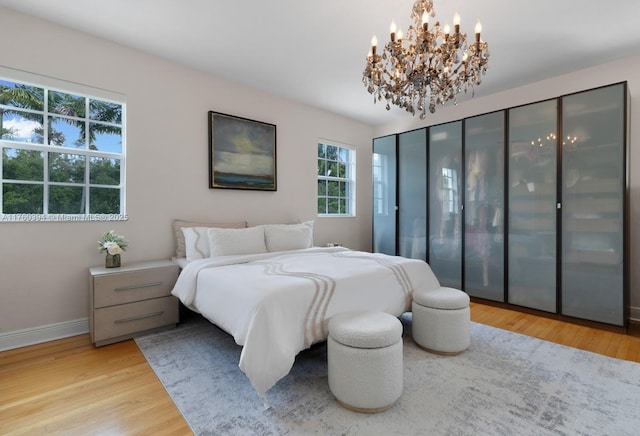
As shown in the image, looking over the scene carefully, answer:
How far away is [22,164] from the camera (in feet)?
8.18

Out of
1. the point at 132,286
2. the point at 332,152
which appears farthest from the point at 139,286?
the point at 332,152

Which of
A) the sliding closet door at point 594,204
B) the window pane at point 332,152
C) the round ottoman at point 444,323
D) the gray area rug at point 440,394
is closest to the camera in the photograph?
the gray area rug at point 440,394

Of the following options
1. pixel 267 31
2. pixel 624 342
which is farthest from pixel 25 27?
pixel 624 342

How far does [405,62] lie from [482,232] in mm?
2562

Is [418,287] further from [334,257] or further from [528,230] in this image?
[528,230]

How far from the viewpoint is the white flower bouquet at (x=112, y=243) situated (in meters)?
2.63

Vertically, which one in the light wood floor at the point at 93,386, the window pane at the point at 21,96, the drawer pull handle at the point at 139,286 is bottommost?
the light wood floor at the point at 93,386

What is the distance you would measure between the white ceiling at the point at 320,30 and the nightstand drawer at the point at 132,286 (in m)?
2.12

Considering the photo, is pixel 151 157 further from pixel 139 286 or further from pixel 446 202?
pixel 446 202

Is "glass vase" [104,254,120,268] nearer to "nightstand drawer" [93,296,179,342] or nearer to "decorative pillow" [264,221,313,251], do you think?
"nightstand drawer" [93,296,179,342]

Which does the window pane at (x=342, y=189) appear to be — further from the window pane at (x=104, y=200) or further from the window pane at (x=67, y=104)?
the window pane at (x=67, y=104)

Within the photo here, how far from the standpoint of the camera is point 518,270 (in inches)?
134

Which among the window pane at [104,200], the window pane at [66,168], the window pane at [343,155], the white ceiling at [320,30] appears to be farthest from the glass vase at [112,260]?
the window pane at [343,155]

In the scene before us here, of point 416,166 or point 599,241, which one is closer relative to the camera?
point 599,241
